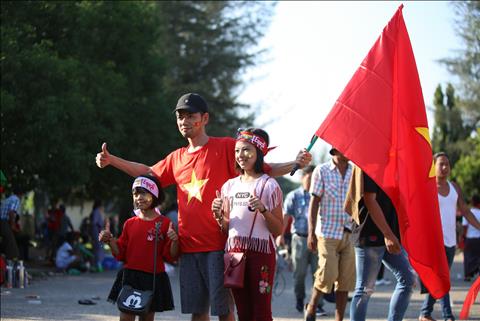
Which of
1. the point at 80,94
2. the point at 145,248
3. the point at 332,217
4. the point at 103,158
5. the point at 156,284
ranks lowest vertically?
the point at 156,284

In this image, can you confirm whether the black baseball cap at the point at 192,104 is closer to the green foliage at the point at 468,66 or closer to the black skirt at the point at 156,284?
the black skirt at the point at 156,284

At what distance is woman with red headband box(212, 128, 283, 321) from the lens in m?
7.23

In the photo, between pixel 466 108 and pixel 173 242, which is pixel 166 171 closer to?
pixel 173 242

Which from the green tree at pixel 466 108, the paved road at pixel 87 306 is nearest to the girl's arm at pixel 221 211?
the paved road at pixel 87 306

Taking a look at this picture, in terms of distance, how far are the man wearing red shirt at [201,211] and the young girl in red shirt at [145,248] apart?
0.47m

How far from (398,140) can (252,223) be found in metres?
1.64

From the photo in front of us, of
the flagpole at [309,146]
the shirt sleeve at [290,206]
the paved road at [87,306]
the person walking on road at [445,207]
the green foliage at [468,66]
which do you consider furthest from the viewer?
the green foliage at [468,66]

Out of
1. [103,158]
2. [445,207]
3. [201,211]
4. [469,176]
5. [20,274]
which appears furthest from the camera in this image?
[469,176]

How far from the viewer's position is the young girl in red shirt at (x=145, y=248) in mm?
8086

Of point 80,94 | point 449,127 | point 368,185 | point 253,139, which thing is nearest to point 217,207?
point 253,139

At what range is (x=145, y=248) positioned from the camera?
26.8ft

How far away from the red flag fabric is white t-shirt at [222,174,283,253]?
83 centimetres

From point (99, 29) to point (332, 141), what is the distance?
880 inches

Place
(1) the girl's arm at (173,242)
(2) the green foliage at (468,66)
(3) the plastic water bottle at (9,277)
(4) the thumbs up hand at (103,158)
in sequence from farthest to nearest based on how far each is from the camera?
(2) the green foliage at (468,66) < (3) the plastic water bottle at (9,277) < (4) the thumbs up hand at (103,158) < (1) the girl's arm at (173,242)
